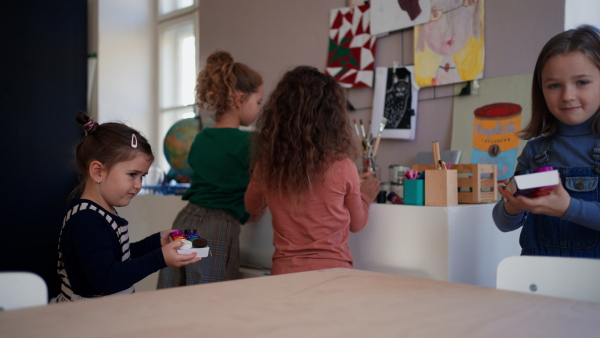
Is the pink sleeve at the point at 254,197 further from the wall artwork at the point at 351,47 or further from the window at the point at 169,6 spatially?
the window at the point at 169,6

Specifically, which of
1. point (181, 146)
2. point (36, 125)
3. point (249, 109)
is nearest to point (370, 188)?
point (249, 109)

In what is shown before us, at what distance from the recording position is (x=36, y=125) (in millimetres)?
3725

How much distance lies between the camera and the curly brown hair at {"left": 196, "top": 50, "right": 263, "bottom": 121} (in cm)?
196

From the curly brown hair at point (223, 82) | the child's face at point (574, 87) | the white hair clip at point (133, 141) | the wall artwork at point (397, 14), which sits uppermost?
the wall artwork at point (397, 14)

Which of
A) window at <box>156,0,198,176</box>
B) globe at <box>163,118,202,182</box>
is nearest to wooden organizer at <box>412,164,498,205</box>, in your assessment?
globe at <box>163,118,202,182</box>

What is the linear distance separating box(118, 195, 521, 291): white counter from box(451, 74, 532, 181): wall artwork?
321 mm

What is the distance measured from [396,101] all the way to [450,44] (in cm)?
31

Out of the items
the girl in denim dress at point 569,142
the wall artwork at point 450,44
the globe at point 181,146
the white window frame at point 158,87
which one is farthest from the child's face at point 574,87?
the white window frame at point 158,87

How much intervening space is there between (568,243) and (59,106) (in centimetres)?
347

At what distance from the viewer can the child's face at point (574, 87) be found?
4.15ft

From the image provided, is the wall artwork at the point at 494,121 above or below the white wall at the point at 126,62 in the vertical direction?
below

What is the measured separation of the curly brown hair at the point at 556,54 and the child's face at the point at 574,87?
15mm

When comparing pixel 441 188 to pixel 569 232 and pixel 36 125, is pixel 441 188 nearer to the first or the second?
pixel 569 232

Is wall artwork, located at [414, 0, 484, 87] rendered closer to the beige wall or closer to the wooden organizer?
the beige wall
